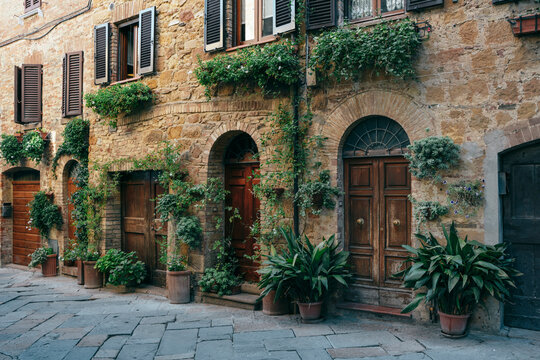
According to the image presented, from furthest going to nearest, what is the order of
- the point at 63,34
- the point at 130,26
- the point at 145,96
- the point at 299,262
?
the point at 63,34
the point at 130,26
the point at 145,96
the point at 299,262

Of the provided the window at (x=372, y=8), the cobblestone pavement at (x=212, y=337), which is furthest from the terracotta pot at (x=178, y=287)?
the window at (x=372, y=8)

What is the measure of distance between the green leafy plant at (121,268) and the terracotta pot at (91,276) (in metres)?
0.19

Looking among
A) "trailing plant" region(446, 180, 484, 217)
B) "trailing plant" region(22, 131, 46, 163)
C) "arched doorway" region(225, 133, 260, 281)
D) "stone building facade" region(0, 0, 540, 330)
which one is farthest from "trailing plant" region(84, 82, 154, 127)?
"trailing plant" region(446, 180, 484, 217)

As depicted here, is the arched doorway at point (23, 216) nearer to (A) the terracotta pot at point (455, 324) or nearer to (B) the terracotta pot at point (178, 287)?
(B) the terracotta pot at point (178, 287)

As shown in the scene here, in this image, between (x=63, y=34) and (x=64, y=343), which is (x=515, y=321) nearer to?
(x=64, y=343)

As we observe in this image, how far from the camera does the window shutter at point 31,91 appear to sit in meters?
11.0

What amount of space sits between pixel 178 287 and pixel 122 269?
1.39 m

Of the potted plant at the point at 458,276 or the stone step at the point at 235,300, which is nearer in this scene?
the potted plant at the point at 458,276

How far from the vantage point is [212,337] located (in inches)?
219

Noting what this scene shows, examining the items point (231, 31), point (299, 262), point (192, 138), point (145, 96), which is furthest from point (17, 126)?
point (299, 262)

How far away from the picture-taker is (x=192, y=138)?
7.70 metres

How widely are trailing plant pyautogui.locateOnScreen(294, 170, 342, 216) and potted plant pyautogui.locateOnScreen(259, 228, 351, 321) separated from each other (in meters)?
0.47

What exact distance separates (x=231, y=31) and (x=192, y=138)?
6.22ft

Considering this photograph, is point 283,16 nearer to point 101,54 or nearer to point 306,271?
point 306,271
